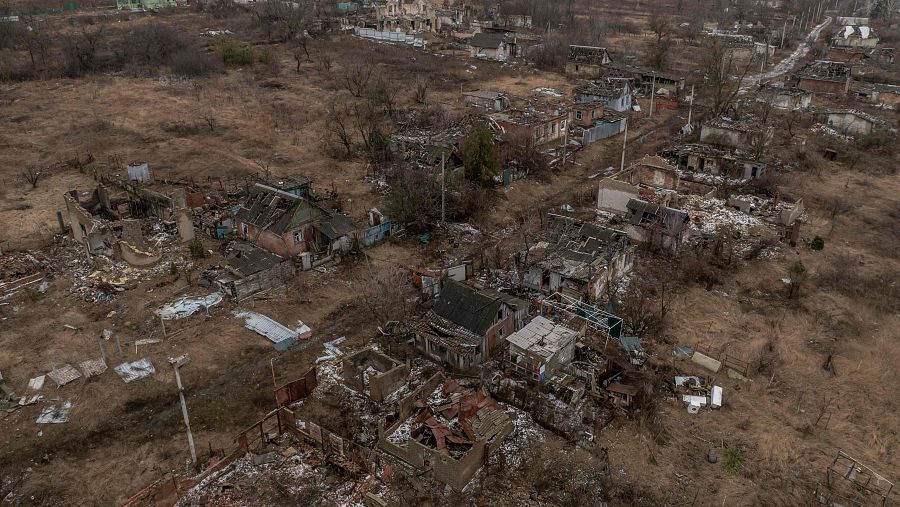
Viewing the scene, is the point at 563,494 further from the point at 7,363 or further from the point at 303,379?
the point at 7,363

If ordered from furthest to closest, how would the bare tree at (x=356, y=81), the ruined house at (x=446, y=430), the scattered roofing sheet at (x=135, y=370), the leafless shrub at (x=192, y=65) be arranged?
the leafless shrub at (x=192, y=65)
the bare tree at (x=356, y=81)
the scattered roofing sheet at (x=135, y=370)
the ruined house at (x=446, y=430)

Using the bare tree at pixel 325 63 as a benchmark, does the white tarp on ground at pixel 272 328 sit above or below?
below

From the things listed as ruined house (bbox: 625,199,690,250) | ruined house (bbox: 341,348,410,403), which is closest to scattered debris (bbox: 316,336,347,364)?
ruined house (bbox: 341,348,410,403)

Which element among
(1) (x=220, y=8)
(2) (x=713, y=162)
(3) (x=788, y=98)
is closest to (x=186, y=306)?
(2) (x=713, y=162)

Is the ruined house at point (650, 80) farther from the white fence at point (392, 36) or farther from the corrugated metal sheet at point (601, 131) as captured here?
the white fence at point (392, 36)

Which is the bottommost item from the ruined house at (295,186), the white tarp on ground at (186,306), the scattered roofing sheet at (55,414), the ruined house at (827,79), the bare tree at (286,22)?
the scattered roofing sheet at (55,414)

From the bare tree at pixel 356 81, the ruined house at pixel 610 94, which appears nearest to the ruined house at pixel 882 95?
the ruined house at pixel 610 94

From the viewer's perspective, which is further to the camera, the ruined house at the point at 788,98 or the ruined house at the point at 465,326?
the ruined house at the point at 788,98

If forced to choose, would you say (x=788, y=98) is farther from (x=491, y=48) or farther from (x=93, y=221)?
(x=93, y=221)
